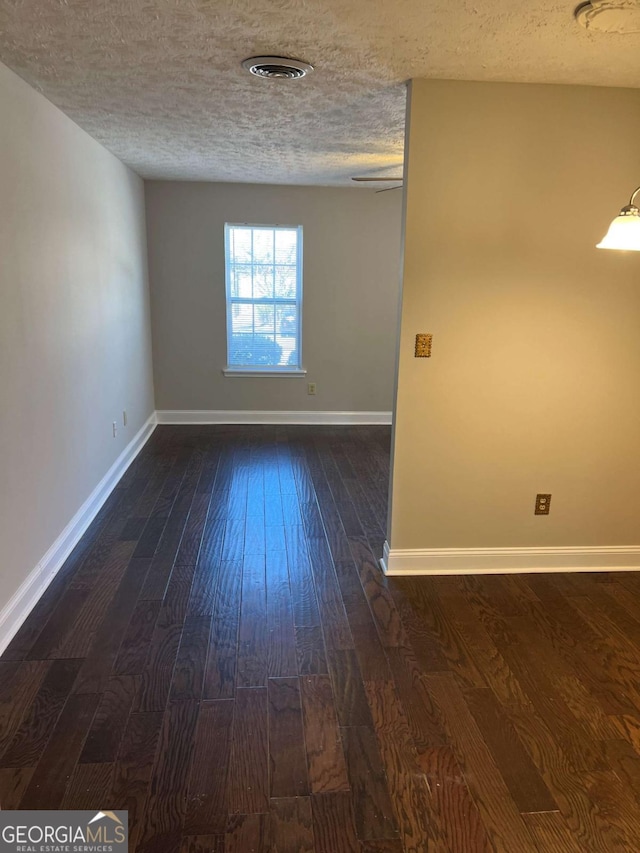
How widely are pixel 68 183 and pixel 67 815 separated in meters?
3.00

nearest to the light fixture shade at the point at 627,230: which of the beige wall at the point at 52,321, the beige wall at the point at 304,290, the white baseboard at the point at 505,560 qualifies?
the white baseboard at the point at 505,560

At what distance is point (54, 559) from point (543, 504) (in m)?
2.51

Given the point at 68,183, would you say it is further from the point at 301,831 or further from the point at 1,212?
the point at 301,831

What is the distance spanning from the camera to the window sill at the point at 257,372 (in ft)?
19.3

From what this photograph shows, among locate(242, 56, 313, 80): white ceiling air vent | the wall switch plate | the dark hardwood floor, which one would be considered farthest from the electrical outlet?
locate(242, 56, 313, 80): white ceiling air vent

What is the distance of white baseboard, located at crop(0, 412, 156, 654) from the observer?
2428 mm

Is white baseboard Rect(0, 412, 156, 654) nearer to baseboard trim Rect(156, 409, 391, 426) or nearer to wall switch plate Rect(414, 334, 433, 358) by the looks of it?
baseboard trim Rect(156, 409, 391, 426)

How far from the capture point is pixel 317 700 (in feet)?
6.93

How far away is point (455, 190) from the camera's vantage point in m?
2.58

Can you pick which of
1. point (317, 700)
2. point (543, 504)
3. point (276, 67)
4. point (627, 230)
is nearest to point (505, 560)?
point (543, 504)

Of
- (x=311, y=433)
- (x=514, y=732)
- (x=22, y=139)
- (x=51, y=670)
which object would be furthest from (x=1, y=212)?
(x=311, y=433)

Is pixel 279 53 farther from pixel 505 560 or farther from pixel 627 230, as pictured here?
pixel 505 560

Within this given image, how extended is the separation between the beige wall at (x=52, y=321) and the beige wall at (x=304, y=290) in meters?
1.09

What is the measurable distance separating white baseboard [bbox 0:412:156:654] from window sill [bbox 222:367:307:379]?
1.61m
